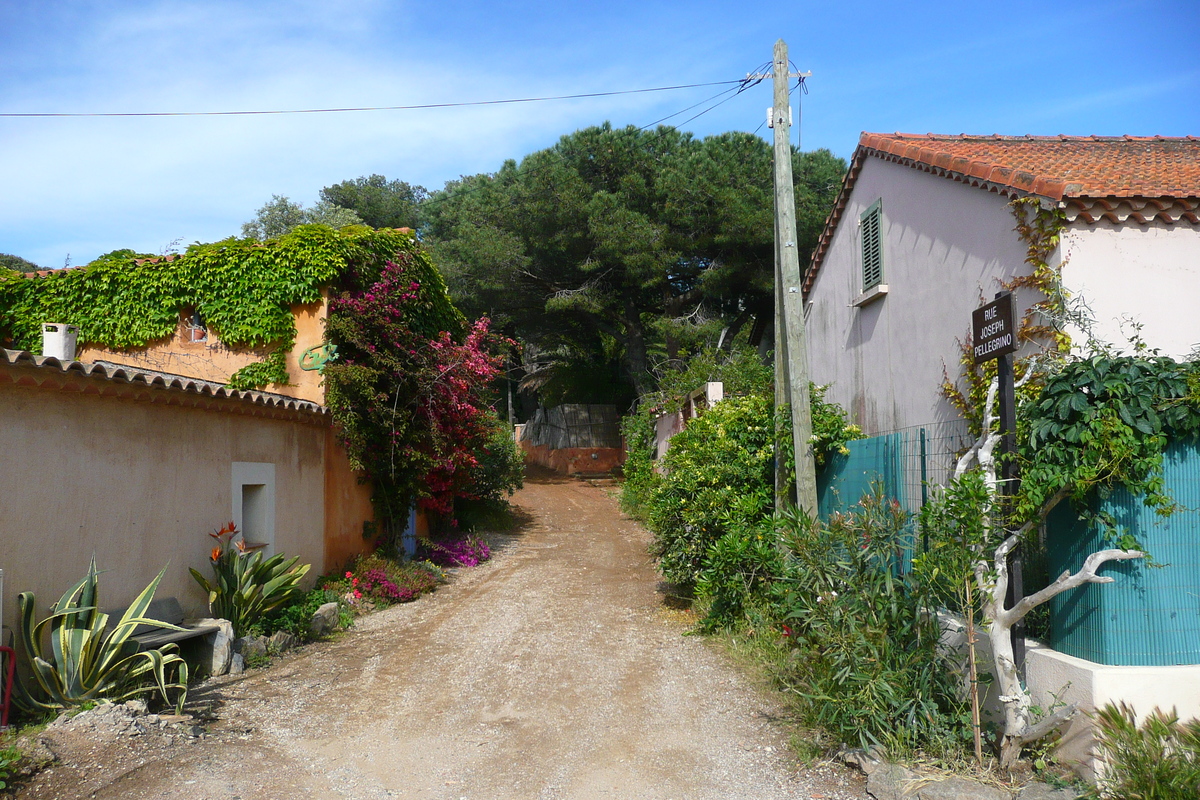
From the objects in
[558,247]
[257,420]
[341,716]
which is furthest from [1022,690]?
[558,247]

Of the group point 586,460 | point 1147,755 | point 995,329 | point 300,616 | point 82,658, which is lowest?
point 300,616

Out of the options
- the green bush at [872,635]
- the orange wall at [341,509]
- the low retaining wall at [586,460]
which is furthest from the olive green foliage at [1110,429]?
the low retaining wall at [586,460]

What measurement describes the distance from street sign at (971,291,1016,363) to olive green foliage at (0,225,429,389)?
8.59 meters

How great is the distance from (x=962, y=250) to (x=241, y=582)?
7874 mm

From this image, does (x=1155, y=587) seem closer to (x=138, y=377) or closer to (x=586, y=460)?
(x=138, y=377)

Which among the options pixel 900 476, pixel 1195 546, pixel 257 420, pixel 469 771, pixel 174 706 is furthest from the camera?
pixel 257 420

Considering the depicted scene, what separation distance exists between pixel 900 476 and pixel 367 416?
23.8 feet

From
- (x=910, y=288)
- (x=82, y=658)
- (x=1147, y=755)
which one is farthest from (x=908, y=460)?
(x=82, y=658)

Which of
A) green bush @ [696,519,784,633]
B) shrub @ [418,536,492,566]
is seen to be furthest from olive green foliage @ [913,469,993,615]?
shrub @ [418,536,492,566]

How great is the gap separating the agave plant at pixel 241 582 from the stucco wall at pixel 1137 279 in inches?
314

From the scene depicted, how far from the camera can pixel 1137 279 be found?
233 inches

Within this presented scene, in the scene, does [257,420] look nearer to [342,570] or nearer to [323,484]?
[323,484]

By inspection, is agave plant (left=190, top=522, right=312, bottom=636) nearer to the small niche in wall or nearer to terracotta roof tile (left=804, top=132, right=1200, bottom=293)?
the small niche in wall

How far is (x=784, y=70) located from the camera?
8203mm
